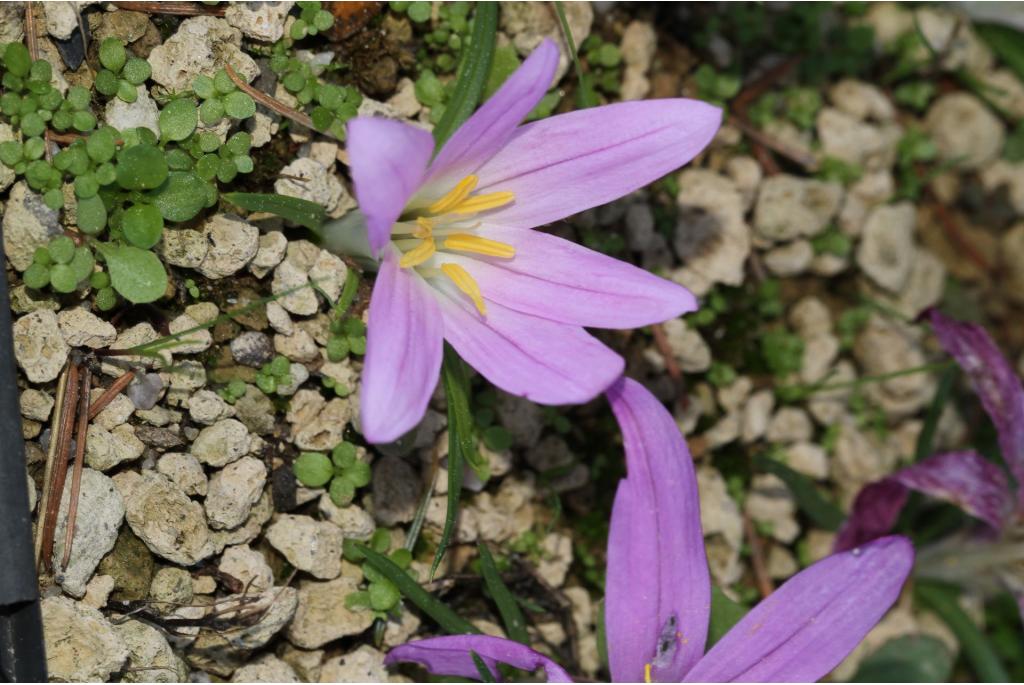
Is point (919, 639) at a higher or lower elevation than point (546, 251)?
lower

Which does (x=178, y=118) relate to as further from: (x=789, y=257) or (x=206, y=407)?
(x=789, y=257)

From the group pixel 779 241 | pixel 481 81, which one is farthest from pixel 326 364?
pixel 779 241

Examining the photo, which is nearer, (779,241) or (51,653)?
(51,653)

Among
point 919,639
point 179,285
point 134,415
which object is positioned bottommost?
point 919,639

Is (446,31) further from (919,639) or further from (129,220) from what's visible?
(919,639)

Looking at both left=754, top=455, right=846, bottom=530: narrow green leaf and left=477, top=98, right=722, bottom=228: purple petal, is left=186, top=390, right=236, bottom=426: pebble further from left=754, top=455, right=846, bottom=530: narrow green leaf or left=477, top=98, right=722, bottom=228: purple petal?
left=754, top=455, right=846, bottom=530: narrow green leaf

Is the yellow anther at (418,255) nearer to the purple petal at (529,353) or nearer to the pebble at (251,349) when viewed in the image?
the purple petal at (529,353)

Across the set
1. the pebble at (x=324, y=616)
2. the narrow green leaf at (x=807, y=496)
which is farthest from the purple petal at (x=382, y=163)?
the narrow green leaf at (x=807, y=496)
